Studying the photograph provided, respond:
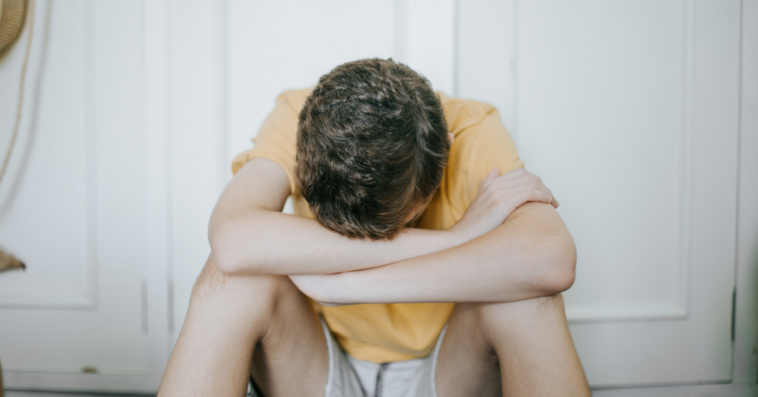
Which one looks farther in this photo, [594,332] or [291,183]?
[594,332]

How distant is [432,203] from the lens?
29.0 inches

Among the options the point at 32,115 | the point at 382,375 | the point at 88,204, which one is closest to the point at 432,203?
the point at 382,375

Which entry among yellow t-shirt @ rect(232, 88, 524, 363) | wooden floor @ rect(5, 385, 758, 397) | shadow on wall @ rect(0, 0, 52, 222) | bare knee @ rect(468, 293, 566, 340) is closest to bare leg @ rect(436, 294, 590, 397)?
bare knee @ rect(468, 293, 566, 340)

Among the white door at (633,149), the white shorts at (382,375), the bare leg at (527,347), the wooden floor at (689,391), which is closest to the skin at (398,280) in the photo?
the bare leg at (527,347)

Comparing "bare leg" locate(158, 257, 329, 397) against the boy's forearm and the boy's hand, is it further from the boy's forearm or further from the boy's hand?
the boy's hand

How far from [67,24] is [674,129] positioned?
1640mm

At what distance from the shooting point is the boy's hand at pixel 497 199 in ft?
1.84

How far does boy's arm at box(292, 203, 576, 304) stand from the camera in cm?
50

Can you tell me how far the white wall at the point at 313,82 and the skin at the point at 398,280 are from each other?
434mm

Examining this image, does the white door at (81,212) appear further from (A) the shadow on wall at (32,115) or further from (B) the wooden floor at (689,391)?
(B) the wooden floor at (689,391)

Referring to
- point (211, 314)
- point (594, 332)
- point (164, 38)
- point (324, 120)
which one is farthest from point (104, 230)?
point (594, 332)

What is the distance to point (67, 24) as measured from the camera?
37.5 inches

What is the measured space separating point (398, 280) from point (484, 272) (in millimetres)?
125

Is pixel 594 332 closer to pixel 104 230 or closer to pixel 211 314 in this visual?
pixel 211 314
